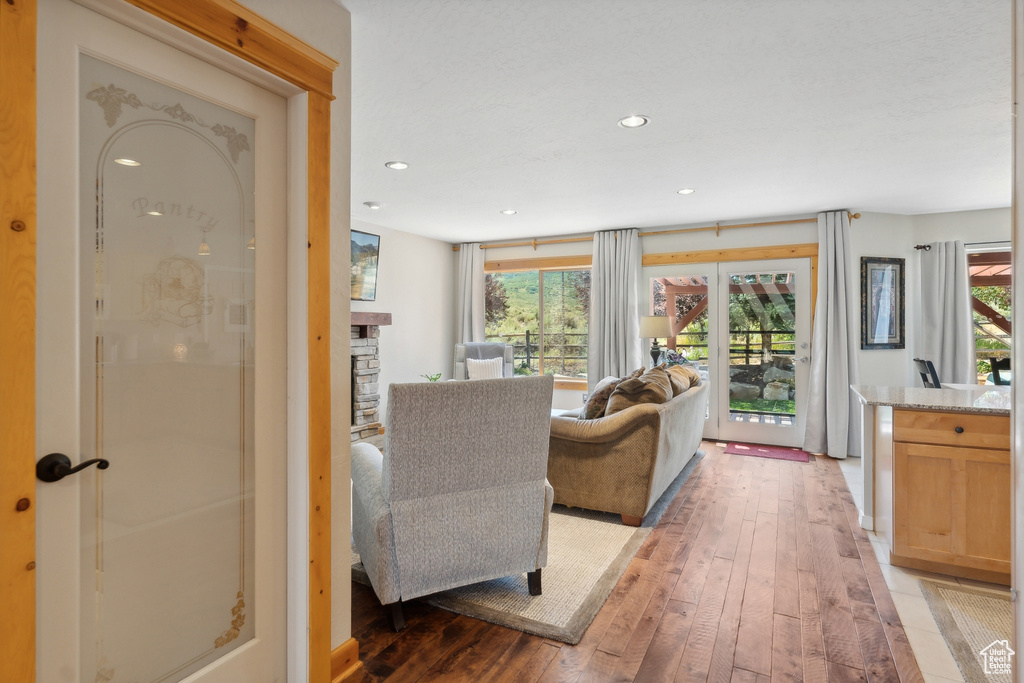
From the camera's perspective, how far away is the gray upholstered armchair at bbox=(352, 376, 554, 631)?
1947mm

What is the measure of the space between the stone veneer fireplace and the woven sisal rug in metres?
2.15

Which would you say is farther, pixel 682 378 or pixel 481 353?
pixel 481 353

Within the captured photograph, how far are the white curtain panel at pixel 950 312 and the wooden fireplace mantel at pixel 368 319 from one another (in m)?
5.06

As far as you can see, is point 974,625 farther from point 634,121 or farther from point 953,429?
point 634,121

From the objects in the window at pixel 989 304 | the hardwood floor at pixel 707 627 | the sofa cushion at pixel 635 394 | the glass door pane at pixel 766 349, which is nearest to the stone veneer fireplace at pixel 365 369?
the sofa cushion at pixel 635 394

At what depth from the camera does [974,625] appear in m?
2.11

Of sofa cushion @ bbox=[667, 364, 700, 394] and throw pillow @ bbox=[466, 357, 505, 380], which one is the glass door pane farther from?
throw pillow @ bbox=[466, 357, 505, 380]

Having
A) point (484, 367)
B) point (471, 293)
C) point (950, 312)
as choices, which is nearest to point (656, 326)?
point (484, 367)

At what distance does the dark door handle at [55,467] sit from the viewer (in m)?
1.15

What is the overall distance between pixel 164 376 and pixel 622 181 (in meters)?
3.43

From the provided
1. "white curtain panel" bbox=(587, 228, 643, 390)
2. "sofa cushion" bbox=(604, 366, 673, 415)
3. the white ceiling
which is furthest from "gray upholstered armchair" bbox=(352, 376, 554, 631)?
"white curtain panel" bbox=(587, 228, 643, 390)

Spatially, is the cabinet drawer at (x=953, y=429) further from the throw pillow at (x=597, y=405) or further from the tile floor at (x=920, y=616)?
the throw pillow at (x=597, y=405)

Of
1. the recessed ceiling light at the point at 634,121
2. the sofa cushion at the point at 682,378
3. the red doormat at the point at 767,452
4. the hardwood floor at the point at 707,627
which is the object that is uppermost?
the recessed ceiling light at the point at 634,121

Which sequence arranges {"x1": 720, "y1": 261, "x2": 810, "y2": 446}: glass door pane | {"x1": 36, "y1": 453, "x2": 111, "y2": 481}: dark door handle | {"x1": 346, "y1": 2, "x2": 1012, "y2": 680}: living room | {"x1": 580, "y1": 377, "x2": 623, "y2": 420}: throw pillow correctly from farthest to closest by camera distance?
1. {"x1": 720, "y1": 261, "x2": 810, "y2": 446}: glass door pane
2. {"x1": 580, "y1": 377, "x2": 623, "y2": 420}: throw pillow
3. {"x1": 346, "y1": 2, "x2": 1012, "y2": 680}: living room
4. {"x1": 36, "y1": 453, "x2": 111, "y2": 481}: dark door handle
